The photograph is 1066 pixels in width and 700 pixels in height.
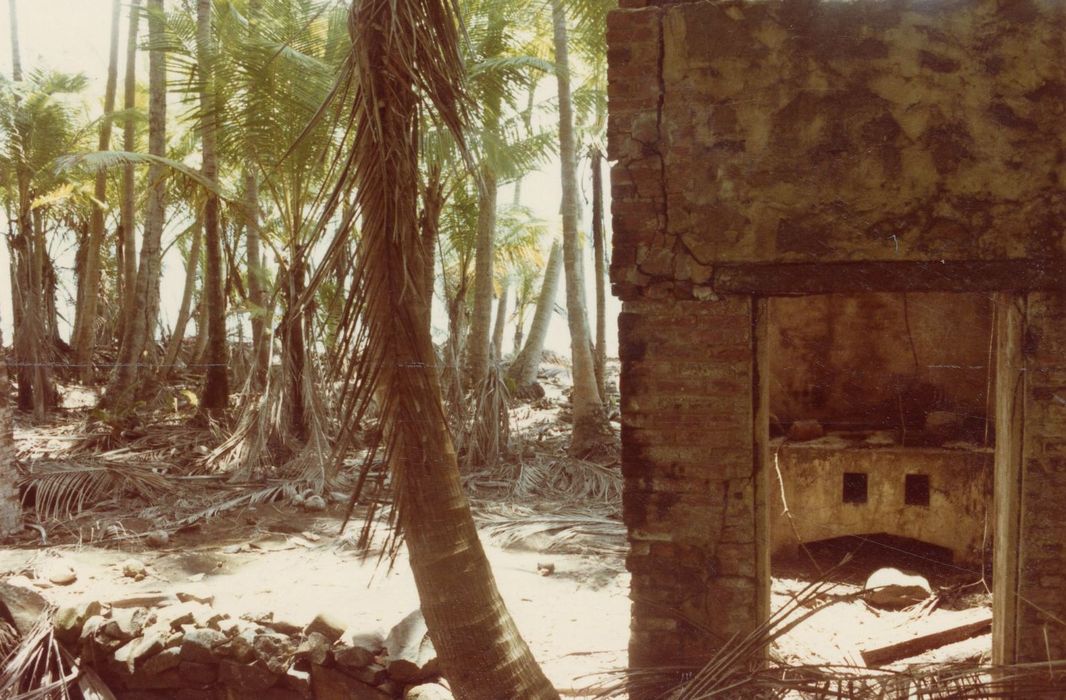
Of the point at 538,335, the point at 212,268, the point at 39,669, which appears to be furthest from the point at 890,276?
the point at 538,335

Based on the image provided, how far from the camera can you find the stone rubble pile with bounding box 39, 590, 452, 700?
4.75m

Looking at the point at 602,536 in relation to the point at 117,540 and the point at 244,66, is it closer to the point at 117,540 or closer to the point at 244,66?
the point at 117,540

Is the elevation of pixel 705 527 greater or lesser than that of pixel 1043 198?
lesser

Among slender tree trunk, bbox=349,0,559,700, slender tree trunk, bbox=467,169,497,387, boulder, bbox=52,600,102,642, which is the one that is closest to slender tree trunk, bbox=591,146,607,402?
slender tree trunk, bbox=467,169,497,387

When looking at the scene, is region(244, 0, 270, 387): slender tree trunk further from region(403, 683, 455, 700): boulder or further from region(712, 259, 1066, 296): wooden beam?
region(712, 259, 1066, 296): wooden beam

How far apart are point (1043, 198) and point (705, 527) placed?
195 cm

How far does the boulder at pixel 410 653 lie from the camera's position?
4.65 m

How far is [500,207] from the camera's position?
1617 cm

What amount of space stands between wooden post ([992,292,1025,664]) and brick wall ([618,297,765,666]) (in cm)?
106

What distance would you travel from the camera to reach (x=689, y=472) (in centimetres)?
401

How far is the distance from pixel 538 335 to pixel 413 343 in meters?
11.5

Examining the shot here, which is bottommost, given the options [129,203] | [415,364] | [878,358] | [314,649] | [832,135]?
[314,649]

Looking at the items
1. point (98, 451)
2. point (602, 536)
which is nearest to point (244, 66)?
point (98, 451)

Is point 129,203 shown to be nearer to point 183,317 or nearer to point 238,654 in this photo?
point 183,317
